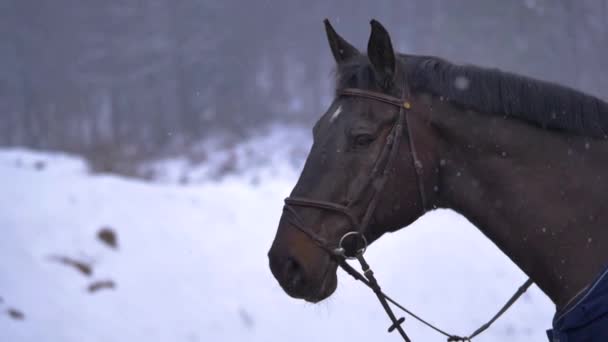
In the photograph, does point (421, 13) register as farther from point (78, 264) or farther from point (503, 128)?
point (503, 128)

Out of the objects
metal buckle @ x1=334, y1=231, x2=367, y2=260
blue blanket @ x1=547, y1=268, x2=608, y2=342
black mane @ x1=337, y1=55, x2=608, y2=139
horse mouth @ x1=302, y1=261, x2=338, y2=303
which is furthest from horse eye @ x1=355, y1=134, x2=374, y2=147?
blue blanket @ x1=547, y1=268, x2=608, y2=342

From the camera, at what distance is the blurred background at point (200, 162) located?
6461 millimetres

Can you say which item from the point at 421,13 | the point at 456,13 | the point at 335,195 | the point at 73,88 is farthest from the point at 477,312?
the point at 73,88

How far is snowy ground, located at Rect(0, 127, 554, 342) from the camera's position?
5871 mm

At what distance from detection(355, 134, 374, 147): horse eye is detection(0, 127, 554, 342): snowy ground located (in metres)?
Result: 3.34

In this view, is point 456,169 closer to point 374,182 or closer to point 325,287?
point 374,182

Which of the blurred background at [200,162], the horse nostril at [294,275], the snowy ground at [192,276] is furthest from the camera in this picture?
the blurred background at [200,162]

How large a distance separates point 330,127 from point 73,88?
33.0m

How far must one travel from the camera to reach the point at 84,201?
26.6 ft

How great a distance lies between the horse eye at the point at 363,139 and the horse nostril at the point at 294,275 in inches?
21.8

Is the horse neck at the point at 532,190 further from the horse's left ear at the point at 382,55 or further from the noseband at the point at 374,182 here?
the horse's left ear at the point at 382,55

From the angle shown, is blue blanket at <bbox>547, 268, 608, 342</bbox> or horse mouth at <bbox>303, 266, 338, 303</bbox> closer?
blue blanket at <bbox>547, 268, 608, 342</bbox>

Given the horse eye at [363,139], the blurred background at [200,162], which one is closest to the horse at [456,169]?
the horse eye at [363,139]

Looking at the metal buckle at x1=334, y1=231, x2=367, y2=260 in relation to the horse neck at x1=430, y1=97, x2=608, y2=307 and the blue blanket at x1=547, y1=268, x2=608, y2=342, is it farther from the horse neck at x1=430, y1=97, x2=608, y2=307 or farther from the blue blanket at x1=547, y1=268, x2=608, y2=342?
the blue blanket at x1=547, y1=268, x2=608, y2=342
